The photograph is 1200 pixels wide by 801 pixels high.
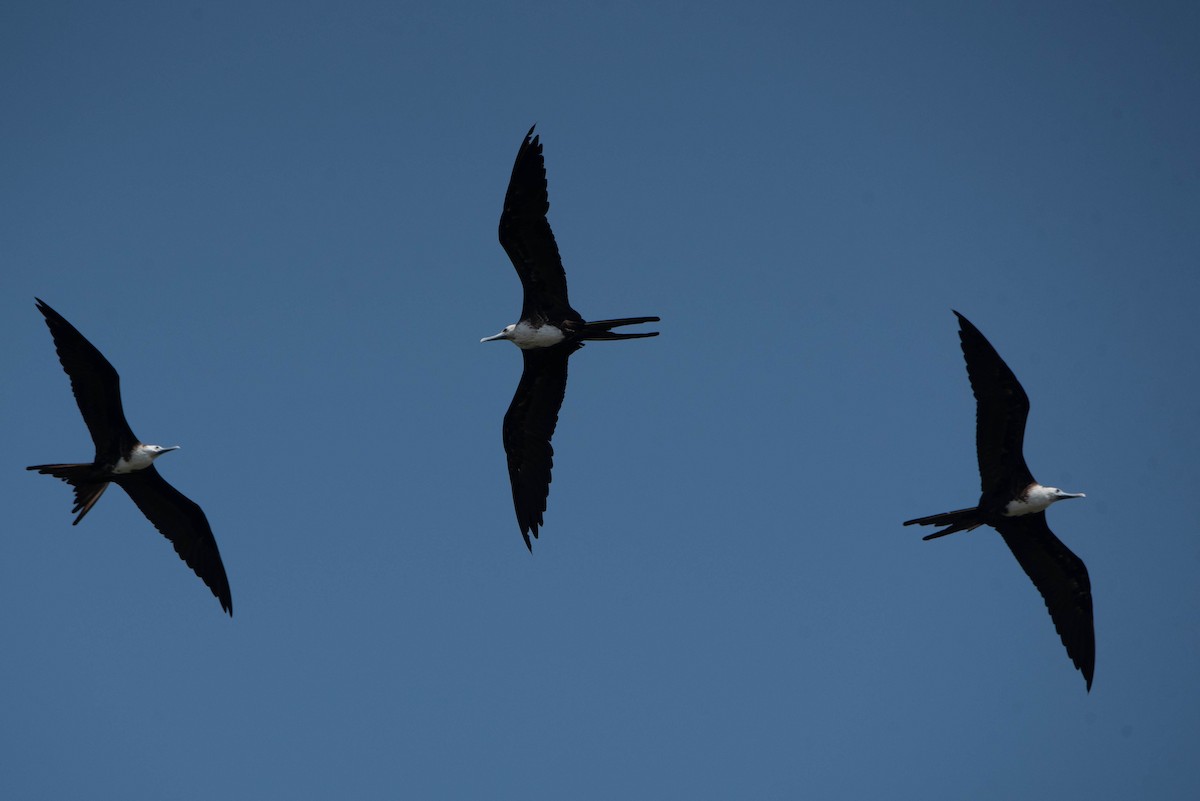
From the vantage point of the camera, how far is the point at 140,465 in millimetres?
18219

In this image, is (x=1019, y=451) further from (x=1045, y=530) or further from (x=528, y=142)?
(x=528, y=142)

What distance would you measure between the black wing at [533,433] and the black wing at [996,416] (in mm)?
5187

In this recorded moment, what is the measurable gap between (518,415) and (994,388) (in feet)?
20.1

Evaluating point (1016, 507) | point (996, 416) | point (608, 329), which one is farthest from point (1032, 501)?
point (608, 329)

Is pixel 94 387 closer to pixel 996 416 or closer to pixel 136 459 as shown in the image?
pixel 136 459

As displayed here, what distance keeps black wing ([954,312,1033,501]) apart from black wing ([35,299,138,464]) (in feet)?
35.3

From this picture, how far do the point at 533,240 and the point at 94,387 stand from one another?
603cm

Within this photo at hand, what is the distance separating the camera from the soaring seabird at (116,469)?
57.4 feet

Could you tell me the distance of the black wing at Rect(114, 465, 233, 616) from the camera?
18797mm

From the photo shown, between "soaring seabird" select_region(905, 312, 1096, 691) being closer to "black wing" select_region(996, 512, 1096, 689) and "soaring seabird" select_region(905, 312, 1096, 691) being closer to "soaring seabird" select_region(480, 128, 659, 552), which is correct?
"black wing" select_region(996, 512, 1096, 689)

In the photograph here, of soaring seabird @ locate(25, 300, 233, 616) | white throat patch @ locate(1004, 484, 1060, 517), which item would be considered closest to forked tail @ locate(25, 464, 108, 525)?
soaring seabird @ locate(25, 300, 233, 616)

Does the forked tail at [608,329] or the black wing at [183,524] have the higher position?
the forked tail at [608,329]

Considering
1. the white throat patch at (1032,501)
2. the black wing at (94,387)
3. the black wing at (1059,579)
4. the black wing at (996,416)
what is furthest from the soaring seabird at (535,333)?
the black wing at (1059,579)

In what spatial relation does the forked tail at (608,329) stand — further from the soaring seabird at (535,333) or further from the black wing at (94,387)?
the black wing at (94,387)
